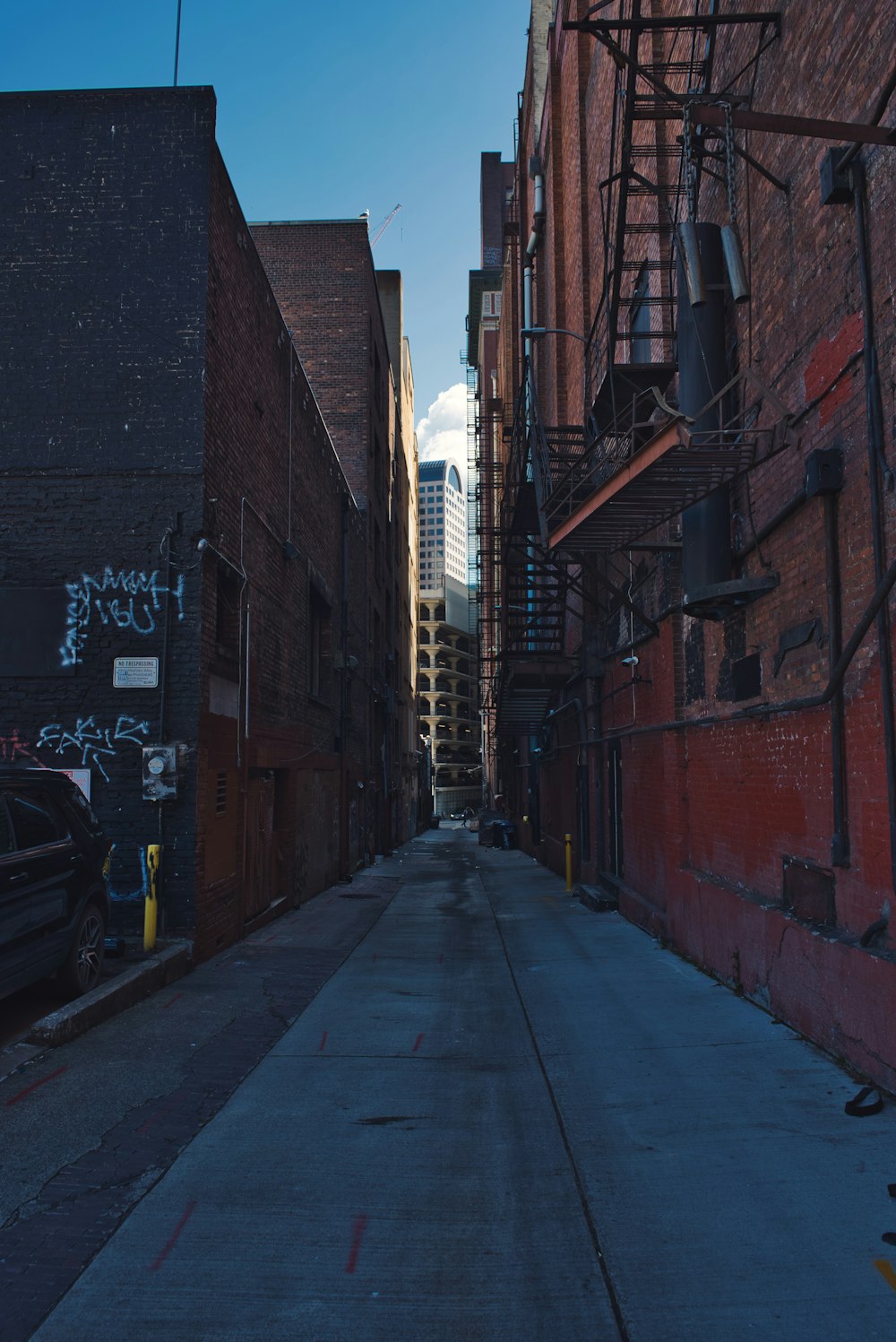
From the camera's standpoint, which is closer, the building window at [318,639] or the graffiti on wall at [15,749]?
the graffiti on wall at [15,749]

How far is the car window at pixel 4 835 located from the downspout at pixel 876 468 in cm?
548

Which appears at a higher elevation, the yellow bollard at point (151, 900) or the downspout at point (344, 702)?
the downspout at point (344, 702)

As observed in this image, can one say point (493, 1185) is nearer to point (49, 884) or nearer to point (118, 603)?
point (49, 884)

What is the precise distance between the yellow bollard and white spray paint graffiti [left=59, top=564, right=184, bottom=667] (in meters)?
2.11

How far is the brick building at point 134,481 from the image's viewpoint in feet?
31.2

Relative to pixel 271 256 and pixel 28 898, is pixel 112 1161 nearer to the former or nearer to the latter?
pixel 28 898

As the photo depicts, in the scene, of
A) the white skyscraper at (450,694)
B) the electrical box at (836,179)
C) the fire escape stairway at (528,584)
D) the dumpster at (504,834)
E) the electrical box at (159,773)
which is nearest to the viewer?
the electrical box at (836,179)

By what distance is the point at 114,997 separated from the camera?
719 centimetres

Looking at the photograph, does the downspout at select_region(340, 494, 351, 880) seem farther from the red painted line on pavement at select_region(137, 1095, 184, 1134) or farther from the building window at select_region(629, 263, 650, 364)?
the red painted line on pavement at select_region(137, 1095, 184, 1134)

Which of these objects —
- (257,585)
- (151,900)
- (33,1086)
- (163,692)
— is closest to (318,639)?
(257,585)

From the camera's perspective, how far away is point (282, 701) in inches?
553

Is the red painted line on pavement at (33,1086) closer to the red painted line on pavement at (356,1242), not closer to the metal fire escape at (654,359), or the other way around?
the red painted line on pavement at (356,1242)

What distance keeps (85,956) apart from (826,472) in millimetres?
6380

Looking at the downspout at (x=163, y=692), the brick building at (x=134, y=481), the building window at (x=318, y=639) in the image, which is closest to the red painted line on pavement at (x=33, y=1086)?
the downspout at (x=163, y=692)
